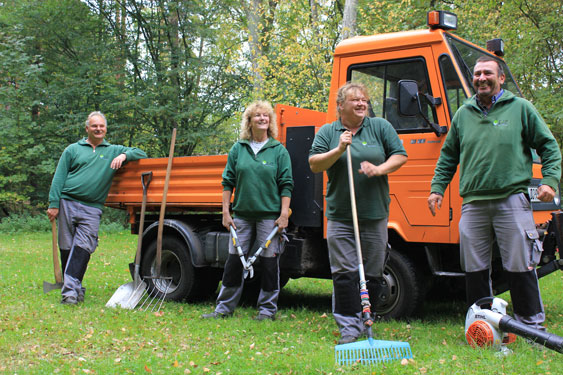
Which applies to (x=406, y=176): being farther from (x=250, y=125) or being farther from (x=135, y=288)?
(x=135, y=288)

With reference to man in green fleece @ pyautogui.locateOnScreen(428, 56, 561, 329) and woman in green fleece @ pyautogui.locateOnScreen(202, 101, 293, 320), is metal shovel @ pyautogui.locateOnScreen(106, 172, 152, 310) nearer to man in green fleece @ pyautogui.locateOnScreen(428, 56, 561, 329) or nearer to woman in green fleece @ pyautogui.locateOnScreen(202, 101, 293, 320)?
woman in green fleece @ pyautogui.locateOnScreen(202, 101, 293, 320)

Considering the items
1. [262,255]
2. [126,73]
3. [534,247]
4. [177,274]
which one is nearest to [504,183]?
[534,247]

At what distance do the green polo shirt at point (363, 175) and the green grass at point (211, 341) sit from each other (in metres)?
1.03

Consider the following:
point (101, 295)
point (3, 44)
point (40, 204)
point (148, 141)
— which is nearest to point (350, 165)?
point (101, 295)

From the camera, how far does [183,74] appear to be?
18.0 metres

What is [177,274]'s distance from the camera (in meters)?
6.65

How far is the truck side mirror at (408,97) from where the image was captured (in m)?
4.79

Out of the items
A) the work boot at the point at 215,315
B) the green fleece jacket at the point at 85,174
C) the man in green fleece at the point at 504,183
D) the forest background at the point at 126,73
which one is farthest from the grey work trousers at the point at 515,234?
the forest background at the point at 126,73

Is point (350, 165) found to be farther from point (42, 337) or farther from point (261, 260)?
point (42, 337)

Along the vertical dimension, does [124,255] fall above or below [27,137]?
below

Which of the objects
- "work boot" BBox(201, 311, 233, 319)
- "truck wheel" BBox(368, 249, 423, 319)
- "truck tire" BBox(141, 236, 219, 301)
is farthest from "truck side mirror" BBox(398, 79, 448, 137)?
"truck tire" BBox(141, 236, 219, 301)

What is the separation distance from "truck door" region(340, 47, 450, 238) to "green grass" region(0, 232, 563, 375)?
0.97m

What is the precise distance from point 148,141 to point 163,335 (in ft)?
45.1

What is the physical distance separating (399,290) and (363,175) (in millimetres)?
1401
